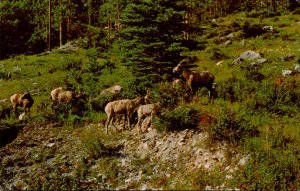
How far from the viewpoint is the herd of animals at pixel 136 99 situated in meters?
16.5

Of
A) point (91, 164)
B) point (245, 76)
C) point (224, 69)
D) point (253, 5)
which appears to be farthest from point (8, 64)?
point (253, 5)

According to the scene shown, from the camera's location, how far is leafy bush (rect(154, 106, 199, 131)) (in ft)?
51.1

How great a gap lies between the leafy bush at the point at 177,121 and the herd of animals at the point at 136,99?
697 millimetres

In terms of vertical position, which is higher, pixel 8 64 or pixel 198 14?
pixel 198 14

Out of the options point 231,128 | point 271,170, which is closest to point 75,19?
point 231,128

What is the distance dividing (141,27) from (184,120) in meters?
6.23

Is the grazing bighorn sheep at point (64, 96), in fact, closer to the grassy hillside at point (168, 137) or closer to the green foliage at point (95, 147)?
the grassy hillside at point (168, 137)

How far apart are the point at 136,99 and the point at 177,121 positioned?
240 cm

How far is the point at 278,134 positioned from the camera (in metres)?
14.1

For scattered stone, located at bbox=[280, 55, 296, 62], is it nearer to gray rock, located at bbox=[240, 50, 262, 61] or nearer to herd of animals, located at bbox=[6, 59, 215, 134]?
gray rock, located at bbox=[240, 50, 262, 61]

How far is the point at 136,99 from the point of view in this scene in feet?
56.4

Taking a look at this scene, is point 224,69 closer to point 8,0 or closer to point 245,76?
point 245,76

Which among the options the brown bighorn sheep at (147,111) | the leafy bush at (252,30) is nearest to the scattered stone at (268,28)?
the leafy bush at (252,30)

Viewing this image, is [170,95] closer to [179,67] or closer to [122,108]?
[179,67]
